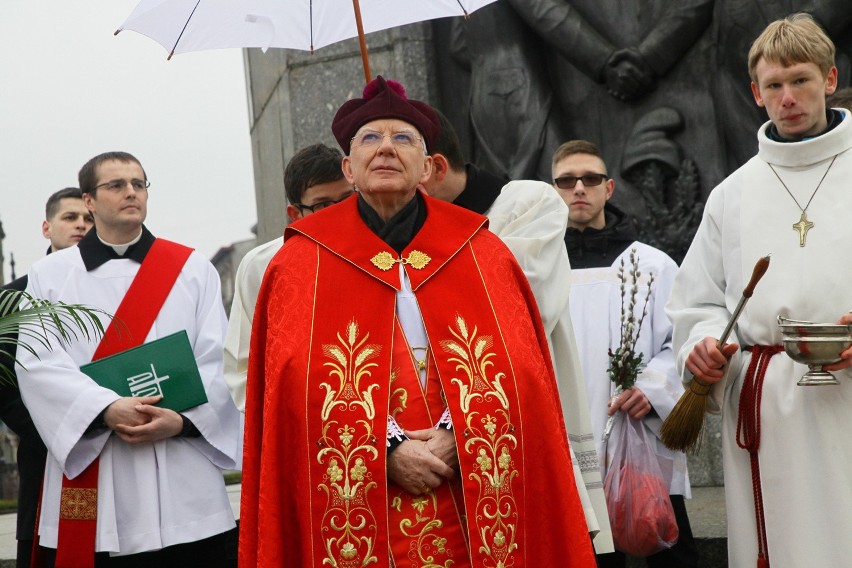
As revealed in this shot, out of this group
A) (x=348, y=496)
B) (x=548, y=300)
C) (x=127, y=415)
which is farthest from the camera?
(x=127, y=415)

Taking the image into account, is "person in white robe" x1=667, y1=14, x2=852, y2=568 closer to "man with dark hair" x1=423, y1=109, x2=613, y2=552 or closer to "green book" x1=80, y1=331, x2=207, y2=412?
"man with dark hair" x1=423, y1=109, x2=613, y2=552

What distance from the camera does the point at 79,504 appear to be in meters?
5.11

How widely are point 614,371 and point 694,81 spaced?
2.75m

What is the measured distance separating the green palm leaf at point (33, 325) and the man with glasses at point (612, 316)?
6.41 ft

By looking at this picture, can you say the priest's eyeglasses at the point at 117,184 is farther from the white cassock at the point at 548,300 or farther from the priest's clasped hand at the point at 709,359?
the priest's clasped hand at the point at 709,359

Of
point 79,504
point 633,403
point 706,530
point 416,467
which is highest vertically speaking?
point 633,403

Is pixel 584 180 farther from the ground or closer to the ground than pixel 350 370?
farther from the ground

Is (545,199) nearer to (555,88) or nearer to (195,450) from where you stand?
(195,450)

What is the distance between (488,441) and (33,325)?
7.41 ft

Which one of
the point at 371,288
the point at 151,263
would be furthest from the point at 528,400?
the point at 151,263

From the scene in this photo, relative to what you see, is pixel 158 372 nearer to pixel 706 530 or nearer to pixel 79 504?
pixel 79 504

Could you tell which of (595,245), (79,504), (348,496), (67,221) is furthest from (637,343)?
(67,221)

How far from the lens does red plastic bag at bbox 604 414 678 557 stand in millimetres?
4863

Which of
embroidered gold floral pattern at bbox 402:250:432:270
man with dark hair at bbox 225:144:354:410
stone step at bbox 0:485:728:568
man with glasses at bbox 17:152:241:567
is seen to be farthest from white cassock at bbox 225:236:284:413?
stone step at bbox 0:485:728:568
